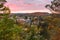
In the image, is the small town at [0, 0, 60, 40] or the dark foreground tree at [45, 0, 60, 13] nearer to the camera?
→ the small town at [0, 0, 60, 40]

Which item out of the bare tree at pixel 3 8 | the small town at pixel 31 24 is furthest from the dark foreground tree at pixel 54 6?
the bare tree at pixel 3 8

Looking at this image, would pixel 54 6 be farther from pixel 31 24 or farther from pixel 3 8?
pixel 3 8

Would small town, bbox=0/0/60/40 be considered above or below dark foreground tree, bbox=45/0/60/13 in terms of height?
below

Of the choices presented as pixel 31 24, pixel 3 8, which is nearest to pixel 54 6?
pixel 31 24

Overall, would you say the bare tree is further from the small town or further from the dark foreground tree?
the dark foreground tree

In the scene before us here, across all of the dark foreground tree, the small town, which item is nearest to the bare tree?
the small town

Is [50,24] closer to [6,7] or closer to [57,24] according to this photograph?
[57,24]

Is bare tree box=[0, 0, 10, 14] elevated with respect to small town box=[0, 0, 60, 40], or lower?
elevated

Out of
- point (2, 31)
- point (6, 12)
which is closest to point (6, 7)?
point (6, 12)

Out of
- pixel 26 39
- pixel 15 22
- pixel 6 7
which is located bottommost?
pixel 26 39

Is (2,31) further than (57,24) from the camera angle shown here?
No

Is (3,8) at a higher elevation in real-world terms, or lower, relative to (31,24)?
higher
